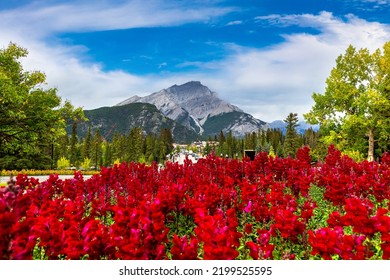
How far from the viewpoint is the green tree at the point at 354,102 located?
25234 millimetres

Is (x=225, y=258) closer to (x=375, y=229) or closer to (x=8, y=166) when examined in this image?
(x=375, y=229)

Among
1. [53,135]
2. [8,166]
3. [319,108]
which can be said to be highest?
[319,108]

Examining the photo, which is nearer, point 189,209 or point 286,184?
point 189,209

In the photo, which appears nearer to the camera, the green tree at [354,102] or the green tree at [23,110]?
the green tree at [23,110]

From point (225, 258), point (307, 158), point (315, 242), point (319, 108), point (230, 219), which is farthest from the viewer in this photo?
point (319, 108)

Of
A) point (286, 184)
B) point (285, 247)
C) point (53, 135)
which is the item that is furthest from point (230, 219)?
point (53, 135)

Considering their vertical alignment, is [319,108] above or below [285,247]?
above

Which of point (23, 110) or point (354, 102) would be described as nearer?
point (23, 110)

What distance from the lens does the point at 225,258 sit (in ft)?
9.54

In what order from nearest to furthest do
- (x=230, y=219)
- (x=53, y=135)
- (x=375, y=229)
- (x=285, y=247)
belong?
1. (x=375, y=229)
2. (x=230, y=219)
3. (x=285, y=247)
4. (x=53, y=135)

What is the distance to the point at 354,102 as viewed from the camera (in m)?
25.0

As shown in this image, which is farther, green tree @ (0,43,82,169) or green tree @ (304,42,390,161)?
green tree @ (304,42,390,161)

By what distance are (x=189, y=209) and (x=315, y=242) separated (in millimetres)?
3015

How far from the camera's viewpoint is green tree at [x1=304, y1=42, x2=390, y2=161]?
25234 mm
